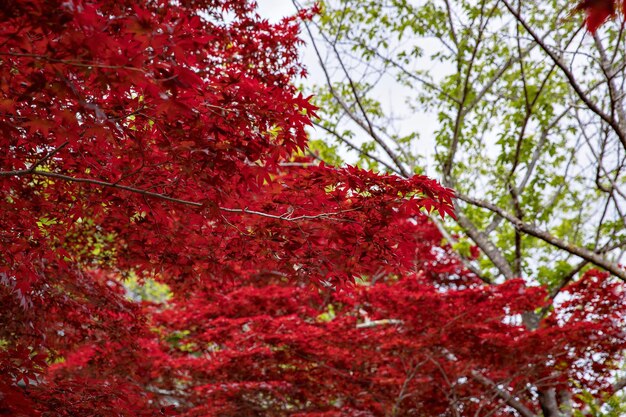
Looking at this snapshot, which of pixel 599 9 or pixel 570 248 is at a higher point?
pixel 570 248

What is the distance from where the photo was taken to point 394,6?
750 centimetres

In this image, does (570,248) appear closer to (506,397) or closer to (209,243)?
(506,397)

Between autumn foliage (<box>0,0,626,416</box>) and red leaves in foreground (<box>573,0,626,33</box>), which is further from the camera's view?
autumn foliage (<box>0,0,626,416</box>)

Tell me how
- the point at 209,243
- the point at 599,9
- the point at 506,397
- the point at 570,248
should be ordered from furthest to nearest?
the point at 506,397 → the point at 570,248 → the point at 209,243 → the point at 599,9

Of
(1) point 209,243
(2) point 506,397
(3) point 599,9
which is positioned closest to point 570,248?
(2) point 506,397

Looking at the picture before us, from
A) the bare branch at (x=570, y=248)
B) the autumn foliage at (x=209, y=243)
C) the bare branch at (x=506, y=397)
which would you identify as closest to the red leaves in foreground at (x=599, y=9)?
the autumn foliage at (x=209, y=243)

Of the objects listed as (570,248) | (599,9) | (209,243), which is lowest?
(599,9)

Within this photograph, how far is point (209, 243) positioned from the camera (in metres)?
3.52

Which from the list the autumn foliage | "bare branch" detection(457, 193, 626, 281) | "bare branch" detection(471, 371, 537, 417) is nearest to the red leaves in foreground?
the autumn foliage

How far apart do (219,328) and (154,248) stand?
381 centimetres

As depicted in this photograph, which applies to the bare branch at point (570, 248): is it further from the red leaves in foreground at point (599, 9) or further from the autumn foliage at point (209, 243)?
the red leaves in foreground at point (599, 9)

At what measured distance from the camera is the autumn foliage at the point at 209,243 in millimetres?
2031

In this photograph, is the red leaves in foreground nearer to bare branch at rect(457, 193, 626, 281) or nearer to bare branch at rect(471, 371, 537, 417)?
bare branch at rect(457, 193, 626, 281)

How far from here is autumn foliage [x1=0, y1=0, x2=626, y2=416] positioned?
2.03 meters
